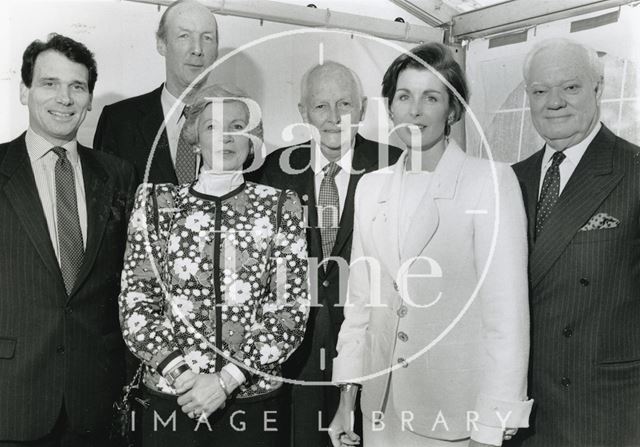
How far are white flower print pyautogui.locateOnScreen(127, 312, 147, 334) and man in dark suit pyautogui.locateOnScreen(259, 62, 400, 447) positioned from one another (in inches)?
23.1

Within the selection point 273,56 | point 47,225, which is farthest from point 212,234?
point 273,56

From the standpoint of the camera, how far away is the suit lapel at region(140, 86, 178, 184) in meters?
2.17

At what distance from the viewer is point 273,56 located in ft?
8.50

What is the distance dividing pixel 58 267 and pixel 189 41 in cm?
93

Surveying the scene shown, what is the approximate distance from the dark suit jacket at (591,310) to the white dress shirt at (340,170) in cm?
69

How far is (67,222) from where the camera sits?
1922mm

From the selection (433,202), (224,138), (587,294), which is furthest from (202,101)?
(587,294)

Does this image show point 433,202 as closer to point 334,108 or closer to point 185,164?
point 334,108

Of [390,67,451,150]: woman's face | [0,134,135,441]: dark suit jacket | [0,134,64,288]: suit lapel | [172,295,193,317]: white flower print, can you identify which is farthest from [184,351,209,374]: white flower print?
[390,67,451,150]: woman's face

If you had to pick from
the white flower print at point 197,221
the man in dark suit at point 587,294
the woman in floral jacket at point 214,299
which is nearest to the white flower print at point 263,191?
the woman in floral jacket at point 214,299

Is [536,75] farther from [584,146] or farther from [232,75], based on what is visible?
[232,75]

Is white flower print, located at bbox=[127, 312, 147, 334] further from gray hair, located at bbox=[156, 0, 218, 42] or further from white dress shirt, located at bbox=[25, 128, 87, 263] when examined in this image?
gray hair, located at bbox=[156, 0, 218, 42]

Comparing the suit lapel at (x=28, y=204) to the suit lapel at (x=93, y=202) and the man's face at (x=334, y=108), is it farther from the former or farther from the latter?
the man's face at (x=334, y=108)

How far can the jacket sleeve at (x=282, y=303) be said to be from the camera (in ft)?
5.78
